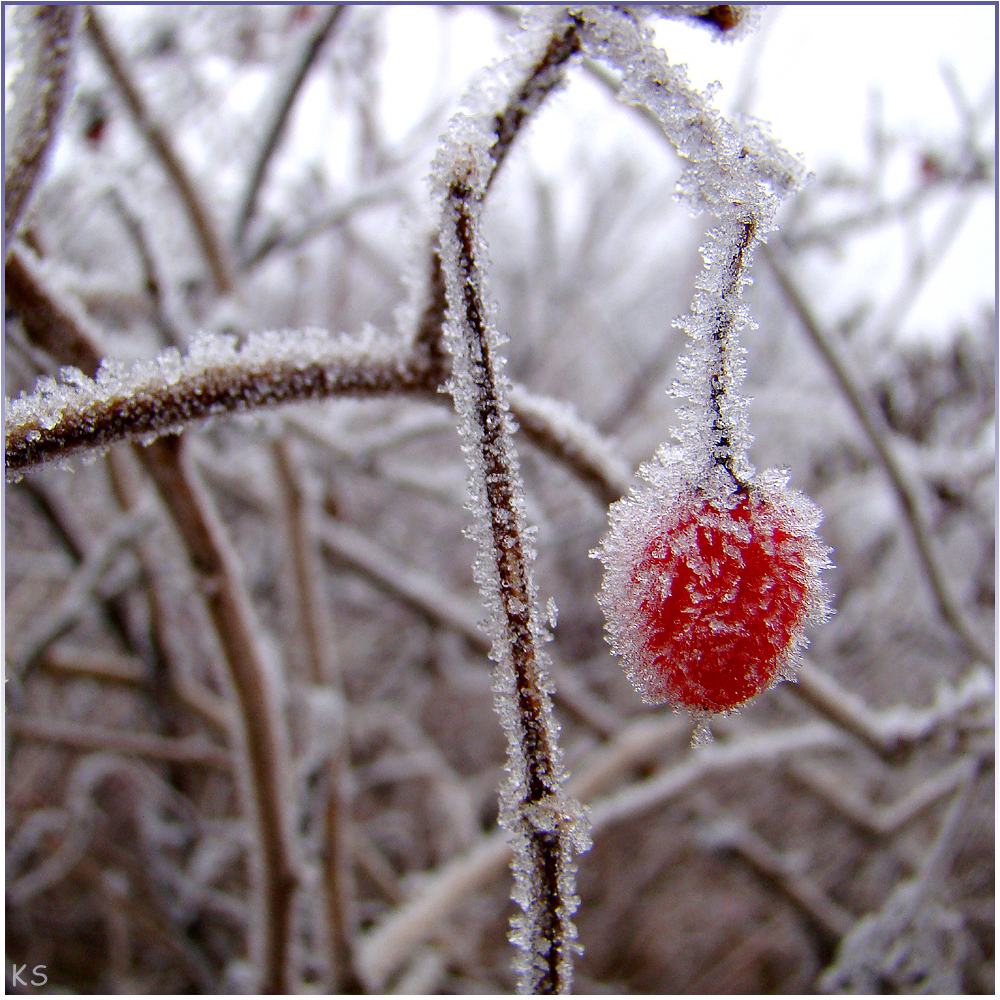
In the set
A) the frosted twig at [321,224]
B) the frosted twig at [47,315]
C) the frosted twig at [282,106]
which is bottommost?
the frosted twig at [47,315]

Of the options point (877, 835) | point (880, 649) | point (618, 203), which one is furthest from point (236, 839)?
point (618, 203)

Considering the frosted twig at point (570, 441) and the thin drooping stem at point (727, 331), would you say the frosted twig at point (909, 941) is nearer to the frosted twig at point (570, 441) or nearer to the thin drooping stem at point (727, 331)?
the frosted twig at point (570, 441)

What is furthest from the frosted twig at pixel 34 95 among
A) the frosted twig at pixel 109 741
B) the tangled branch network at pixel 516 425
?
the frosted twig at pixel 109 741

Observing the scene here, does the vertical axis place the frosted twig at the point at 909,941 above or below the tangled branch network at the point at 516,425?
below

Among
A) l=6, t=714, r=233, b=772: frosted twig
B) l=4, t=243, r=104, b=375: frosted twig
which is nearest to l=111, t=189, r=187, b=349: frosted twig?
l=4, t=243, r=104, b=375: frosted twig

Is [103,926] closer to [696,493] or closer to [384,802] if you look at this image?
[384,802]

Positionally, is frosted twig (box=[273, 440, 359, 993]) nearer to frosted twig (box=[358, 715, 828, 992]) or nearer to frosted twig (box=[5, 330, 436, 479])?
frosted twig (box=[358, 715, 828, 992])
